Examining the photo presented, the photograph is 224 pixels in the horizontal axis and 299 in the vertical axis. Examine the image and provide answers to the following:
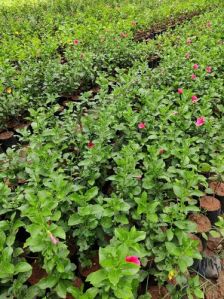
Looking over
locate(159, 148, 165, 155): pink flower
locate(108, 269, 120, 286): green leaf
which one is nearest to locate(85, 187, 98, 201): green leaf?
locate(108, 269, 120, 286): green leaf

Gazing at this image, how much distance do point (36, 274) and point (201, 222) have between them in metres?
1.20

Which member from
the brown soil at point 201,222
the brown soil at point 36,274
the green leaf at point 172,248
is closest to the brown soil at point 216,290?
the brown soil at point 201,222

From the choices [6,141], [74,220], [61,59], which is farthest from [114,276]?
[61,59]

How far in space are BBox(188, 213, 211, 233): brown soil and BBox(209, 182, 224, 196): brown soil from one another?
302 millimetres

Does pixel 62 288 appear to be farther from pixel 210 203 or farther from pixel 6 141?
pixel 6 141

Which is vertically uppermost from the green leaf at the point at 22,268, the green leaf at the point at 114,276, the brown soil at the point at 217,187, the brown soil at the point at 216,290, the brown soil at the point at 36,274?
the green leaf at the point at 114,276

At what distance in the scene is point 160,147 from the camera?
100.0 inches

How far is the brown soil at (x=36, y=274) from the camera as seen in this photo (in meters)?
1.93

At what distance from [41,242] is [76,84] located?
2867 mm

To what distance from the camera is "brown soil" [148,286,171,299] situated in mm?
1950

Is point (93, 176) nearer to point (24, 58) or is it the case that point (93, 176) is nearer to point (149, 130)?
point (149, 130)

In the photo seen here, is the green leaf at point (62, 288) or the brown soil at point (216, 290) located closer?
the green leaf at point (62, 288)

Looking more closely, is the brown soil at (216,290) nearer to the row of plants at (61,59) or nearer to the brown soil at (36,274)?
the brown soil at (36,274)

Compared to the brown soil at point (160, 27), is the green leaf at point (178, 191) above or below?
above
